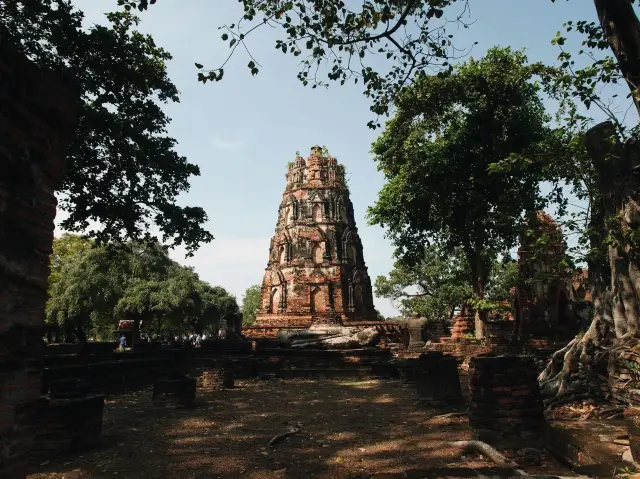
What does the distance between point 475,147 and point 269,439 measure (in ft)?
39.7

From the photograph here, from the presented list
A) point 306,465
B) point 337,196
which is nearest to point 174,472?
point 306,465

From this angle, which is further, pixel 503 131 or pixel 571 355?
pixel 503 131

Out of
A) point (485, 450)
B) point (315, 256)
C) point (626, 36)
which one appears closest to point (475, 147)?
point (626, 36)

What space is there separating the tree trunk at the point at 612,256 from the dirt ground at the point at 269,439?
7.72ft

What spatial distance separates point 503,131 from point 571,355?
870 cm

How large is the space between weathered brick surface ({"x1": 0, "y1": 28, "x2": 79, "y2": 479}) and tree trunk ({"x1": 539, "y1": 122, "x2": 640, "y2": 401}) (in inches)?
226

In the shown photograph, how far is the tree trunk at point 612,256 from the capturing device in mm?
5316

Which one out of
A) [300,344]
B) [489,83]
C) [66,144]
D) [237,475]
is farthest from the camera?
[300,344]

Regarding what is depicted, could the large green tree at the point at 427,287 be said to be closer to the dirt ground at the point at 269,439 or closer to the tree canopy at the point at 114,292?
the tree canopy at the point at 114,292

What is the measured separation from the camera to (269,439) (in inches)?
235

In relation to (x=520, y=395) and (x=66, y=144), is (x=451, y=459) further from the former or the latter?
(x=66, y=144)

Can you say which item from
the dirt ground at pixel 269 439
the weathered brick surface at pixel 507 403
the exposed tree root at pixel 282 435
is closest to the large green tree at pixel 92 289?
the dirt ground at pixel 269 439

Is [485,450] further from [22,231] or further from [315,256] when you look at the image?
[315,256]

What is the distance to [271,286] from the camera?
102 ft
